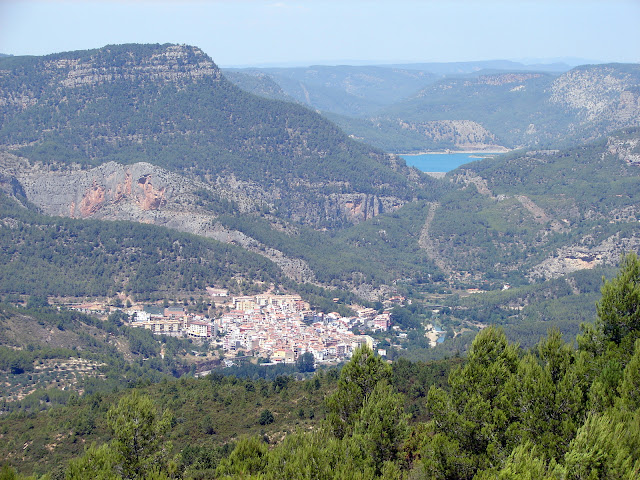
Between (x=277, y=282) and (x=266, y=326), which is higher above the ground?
(x=277, y=282)

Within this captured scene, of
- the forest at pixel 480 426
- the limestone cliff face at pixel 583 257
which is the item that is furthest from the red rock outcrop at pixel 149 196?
the forest at pixel 480 426

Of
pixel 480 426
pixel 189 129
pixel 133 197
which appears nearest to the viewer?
pixel 480 426

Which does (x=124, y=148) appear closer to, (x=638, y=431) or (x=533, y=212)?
(x=533, y=212)

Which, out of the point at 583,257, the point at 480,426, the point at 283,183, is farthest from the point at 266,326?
the point at 283,183

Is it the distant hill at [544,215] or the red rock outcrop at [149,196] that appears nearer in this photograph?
the distant hill at [544,215]

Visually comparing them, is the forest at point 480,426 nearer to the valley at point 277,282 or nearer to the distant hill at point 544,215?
the valley at point 277,282

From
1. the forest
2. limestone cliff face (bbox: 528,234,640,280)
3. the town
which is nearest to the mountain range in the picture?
limestone cliff face (bbox: 528,234,640,280)

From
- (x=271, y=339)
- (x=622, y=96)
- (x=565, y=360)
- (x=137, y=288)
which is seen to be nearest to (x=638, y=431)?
(x=565, y=360)

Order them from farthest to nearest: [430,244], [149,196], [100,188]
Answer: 1. [430,244]
2. [100,188]
3. [149,196]

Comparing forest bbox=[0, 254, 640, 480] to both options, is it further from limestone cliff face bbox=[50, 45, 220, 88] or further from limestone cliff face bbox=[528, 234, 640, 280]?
limestone cliff face bbox=[50, 45, 220, 88]

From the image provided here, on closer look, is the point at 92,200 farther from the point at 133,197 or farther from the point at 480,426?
the point at 480,426

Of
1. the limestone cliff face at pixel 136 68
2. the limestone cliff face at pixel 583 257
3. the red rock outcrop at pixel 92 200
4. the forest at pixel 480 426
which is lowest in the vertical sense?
the limestone cliff face at pixel 583 257
